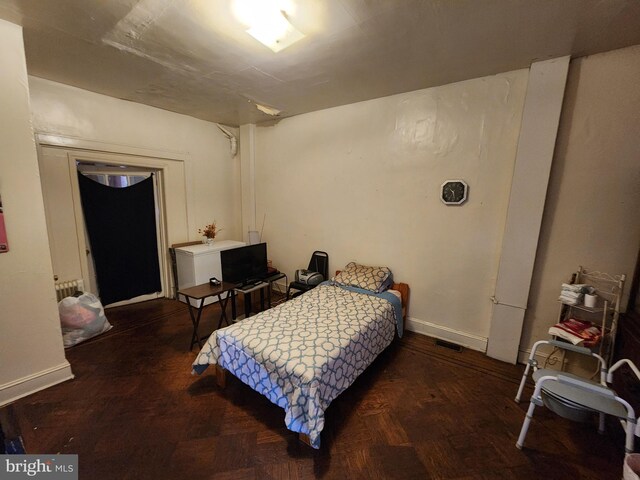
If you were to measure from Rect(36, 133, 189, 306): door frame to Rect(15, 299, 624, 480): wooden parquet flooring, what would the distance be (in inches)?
61.9

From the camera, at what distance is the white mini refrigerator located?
3628 millimetres

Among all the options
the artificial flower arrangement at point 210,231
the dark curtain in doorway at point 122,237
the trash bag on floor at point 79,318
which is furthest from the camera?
the artificial flower arrangement at point 210,231

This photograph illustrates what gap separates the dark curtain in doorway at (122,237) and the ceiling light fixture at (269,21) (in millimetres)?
2837

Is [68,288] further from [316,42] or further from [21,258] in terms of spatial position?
[316,42]

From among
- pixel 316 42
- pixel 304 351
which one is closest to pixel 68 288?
pixel 304 351

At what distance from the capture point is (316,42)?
6.45 feet

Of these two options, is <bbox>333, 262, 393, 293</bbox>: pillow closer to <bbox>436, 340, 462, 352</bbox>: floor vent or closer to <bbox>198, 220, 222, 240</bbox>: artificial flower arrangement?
<bbox>436, 340, 462, 352</bbox>: floor vent

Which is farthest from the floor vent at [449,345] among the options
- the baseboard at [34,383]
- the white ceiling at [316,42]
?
the baseboard at [34,383]

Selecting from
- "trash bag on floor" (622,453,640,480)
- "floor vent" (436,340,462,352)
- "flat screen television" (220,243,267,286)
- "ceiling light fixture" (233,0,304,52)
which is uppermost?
"ceiling light fixture" (233,0,304,52)

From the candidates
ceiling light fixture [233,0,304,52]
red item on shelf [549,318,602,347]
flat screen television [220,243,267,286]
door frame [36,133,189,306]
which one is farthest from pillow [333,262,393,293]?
door frame [36,133,189,306]

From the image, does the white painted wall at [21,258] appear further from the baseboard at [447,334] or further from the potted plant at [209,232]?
the baseboard at [447,334]

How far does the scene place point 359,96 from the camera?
3004 millimetres

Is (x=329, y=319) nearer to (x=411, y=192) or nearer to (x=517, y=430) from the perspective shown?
(x=517, y=430)

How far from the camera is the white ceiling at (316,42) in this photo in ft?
5.32
